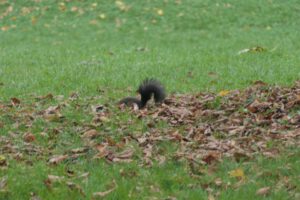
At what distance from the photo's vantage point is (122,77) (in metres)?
10.8

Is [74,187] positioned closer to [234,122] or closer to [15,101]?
[234,122]

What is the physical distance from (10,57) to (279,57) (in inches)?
210

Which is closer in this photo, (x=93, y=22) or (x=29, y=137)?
(x=29, y=137)

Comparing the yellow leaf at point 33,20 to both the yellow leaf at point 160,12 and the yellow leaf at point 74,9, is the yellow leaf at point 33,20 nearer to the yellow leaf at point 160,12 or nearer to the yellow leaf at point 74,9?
the yellow leaf at point 74,9

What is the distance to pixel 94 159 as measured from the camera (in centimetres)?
617

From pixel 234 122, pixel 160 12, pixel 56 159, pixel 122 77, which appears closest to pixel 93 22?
pixel 160 12

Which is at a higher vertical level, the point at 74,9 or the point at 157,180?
the point at 157,180

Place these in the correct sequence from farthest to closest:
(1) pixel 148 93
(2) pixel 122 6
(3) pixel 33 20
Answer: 1. (2) pixel 122 6
2. (3) pixel 33 20
3. (1) pixel 148 93

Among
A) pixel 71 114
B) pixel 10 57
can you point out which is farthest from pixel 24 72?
pixel 71 114

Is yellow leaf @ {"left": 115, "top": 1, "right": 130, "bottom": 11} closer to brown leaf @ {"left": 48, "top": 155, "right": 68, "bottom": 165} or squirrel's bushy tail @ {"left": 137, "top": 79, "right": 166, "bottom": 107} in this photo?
squirrel's bushy tail @ {"left": 137, "top": 79, "right": 166, "bottom": 107}

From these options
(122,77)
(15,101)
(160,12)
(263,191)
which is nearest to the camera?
(263,191)

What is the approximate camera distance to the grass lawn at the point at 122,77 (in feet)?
18.2

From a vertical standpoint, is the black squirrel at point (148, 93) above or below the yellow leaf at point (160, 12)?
above

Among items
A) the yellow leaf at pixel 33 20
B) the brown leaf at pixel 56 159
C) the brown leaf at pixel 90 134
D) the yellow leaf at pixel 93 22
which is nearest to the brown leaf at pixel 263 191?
the brown leaf at pixel 56 159
